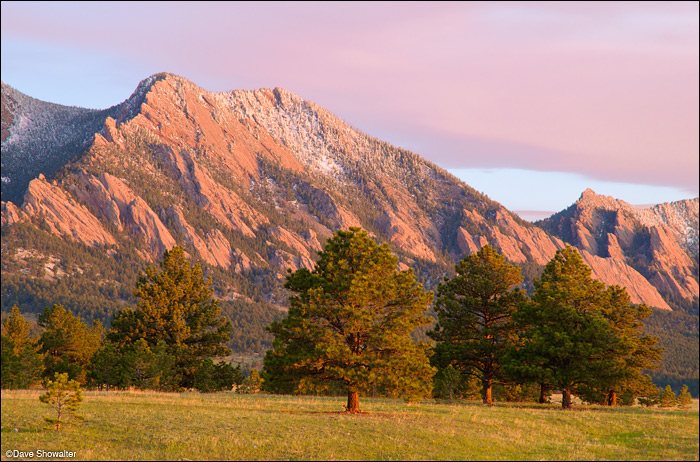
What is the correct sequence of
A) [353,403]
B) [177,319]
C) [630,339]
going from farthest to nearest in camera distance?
[177,319] < [630,339] < [353,403]

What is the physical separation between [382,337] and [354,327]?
69.2 inches

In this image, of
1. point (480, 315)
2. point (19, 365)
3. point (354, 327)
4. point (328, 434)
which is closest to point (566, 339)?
point (480, 315)

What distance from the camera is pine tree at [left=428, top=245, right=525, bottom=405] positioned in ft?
154

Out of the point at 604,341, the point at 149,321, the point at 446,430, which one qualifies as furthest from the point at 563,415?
the point at 149,321

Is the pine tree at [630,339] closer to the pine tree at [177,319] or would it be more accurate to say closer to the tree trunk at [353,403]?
the tree trunk at [353,403]

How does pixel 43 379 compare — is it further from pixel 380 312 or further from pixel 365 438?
pixel 365 438

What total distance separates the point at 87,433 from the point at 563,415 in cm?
2503

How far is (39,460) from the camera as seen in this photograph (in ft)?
62.6

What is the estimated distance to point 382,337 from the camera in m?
31.0

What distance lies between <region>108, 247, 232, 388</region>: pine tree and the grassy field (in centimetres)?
1818

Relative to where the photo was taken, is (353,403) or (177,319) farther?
(177,319)

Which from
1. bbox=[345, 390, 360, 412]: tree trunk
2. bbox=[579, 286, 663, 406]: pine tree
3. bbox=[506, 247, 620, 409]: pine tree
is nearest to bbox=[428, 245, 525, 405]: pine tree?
bbox=[506, 247, 620, 409]: pine tree

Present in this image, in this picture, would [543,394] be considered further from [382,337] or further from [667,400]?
[667,400]

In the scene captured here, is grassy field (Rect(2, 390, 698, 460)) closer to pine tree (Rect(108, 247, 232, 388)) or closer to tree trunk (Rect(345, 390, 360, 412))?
tree trunk (Rect(345, 390, 360, 412))
